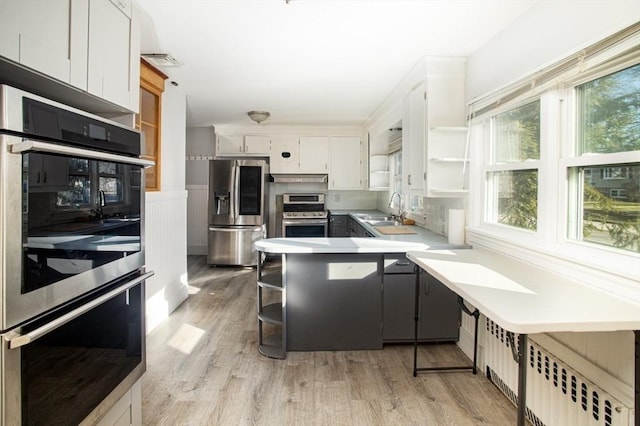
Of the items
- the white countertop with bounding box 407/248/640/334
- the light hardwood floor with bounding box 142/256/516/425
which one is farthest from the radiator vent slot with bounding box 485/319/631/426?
the white countertop with bounding box 407/248/640/334

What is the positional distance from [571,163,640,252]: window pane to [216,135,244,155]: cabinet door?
478cm

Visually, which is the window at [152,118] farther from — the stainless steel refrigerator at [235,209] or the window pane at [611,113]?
the window pane at [611,113]

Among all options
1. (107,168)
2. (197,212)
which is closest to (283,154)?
(197,212)

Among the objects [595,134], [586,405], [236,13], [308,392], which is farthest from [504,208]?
[236,13]

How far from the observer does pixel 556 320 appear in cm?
115

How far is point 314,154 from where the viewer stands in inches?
226

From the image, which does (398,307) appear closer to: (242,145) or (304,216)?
(304,216)

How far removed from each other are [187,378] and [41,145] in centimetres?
182

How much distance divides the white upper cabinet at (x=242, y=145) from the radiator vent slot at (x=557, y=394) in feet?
14.6

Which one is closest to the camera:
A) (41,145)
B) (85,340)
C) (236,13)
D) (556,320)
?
(41,145)

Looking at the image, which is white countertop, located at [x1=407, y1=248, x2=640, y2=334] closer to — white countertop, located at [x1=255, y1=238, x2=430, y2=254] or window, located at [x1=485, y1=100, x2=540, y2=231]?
window, located at [x1=485, y1=100, x2=540, y2=231]

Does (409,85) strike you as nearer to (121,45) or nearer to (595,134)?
(595,134)

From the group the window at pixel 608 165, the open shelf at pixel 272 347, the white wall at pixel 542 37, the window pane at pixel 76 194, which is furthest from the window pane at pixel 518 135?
the window pane at pixel 76 194

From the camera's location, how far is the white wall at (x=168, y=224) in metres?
3.02
